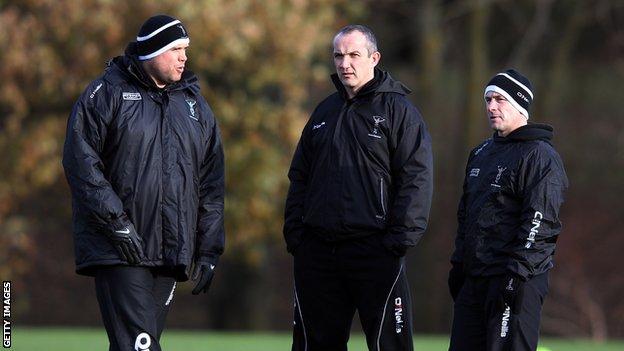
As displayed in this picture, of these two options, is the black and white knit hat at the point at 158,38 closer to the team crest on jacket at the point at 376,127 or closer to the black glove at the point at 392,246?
the team crest on jacket at the point at 376,127

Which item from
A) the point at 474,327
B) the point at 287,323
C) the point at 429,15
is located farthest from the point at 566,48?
the point at 474,327

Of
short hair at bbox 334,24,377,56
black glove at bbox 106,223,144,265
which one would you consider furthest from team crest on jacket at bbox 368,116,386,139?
black glove at bbox 106,223,144,265

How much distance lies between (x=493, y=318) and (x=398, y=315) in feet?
1.89

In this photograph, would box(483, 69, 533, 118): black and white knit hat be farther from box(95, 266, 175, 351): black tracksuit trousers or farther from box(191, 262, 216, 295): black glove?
box(95, 266, 175, 351): black tracksuit trousers

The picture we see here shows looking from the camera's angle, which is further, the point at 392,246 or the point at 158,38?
the point at 392,246

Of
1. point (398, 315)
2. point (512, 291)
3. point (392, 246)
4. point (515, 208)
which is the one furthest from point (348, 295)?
point (515, 208)

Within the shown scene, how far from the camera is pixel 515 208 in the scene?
304 inches

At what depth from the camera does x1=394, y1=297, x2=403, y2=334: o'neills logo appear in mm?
7508

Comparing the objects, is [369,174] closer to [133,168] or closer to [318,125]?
[318,125]

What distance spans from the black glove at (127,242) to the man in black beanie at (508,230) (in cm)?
207

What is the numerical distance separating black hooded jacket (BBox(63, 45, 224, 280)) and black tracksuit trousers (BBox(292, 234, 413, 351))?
0.81m

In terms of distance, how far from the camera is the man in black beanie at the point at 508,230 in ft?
24.8

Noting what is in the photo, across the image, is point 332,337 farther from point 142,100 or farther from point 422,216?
point 142,100

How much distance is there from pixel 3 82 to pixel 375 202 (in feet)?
46.1
